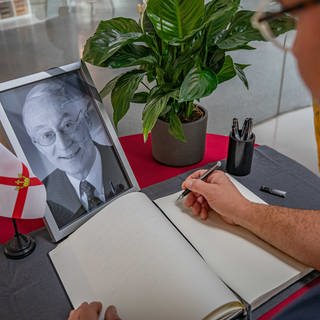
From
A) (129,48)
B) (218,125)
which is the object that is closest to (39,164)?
(129,48)

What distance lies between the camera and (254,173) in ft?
3.91

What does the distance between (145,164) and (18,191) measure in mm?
453

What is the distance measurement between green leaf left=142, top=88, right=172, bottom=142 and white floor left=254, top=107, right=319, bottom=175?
4.85 feet

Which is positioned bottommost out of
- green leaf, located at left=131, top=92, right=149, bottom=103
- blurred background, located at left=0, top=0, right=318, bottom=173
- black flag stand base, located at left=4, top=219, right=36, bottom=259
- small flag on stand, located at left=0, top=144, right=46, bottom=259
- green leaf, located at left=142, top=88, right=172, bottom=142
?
blurred background, located at left=0, top=0, right=318, bottom=173

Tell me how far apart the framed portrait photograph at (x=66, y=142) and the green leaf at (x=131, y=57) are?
3.3 inches

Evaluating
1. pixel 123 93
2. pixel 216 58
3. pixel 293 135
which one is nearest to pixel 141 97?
pixel 123 93

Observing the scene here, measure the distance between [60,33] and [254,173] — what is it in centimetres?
294

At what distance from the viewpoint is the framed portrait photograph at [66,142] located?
0.97 meters

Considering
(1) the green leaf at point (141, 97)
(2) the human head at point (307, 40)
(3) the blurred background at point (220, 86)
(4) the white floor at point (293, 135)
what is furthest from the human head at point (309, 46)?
(4) the white floor at point (293, 135)

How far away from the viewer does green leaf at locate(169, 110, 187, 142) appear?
113 cm

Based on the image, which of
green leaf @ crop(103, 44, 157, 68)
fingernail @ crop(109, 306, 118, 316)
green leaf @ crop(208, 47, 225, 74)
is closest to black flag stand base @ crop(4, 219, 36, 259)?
fingernail @ crop(109, 306, 118, 316)

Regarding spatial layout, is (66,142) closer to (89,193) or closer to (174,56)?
(89,193)

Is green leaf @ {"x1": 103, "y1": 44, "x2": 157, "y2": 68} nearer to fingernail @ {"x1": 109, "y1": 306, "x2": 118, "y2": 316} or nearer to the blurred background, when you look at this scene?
fingernail @ {"x1": 109, "y1": 306, "x2": 118, "y2": 316}

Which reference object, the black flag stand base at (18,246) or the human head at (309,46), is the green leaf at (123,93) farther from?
the human head at (309,46)
